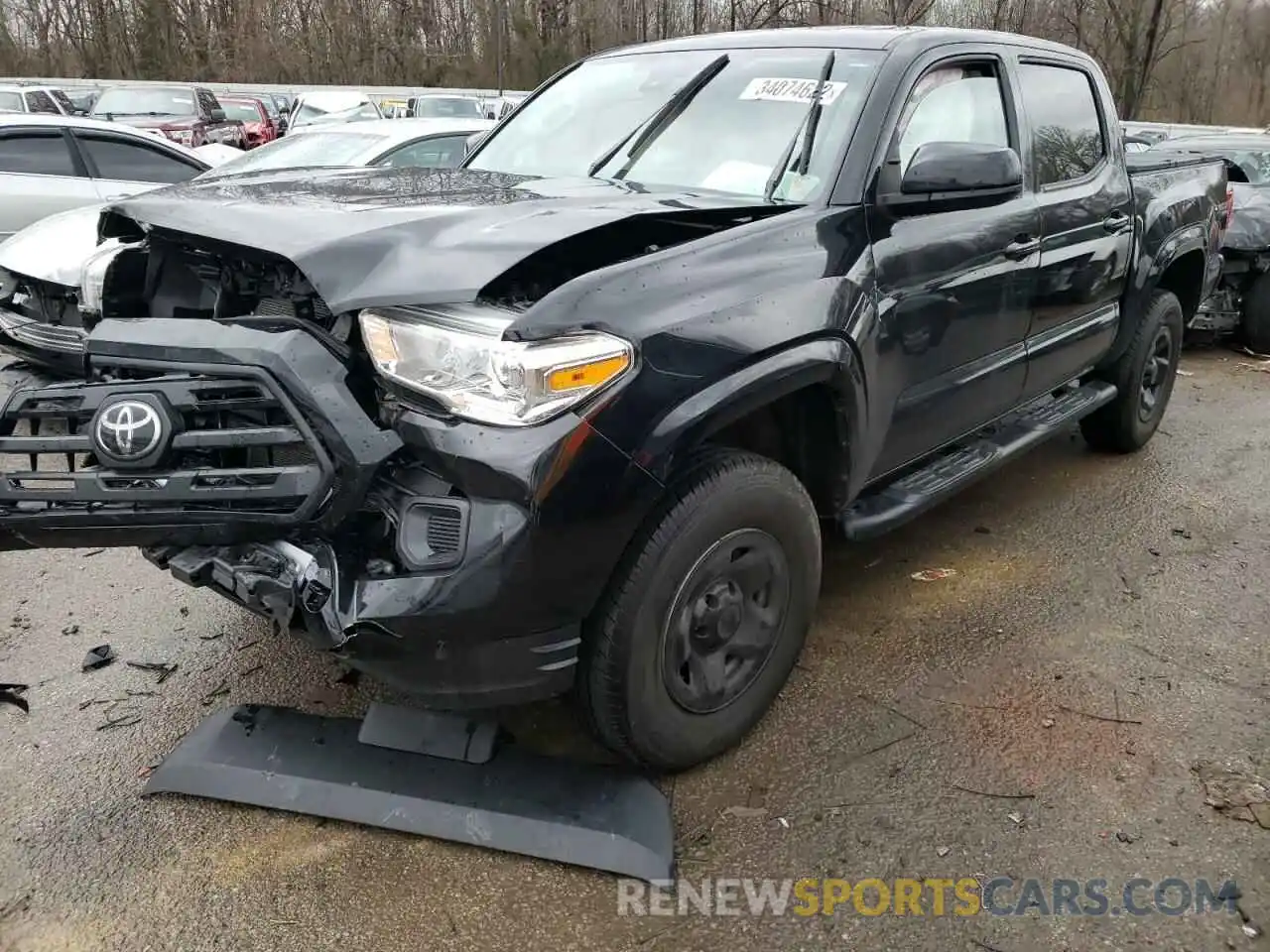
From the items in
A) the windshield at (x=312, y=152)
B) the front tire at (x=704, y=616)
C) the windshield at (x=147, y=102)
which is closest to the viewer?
the front tire at (x=704, y=616)

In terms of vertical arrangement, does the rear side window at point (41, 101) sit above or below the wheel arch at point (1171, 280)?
above

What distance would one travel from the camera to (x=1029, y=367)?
3.92 meters

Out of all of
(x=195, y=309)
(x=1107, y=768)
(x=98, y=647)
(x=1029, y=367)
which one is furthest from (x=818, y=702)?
(x=98, y=647)

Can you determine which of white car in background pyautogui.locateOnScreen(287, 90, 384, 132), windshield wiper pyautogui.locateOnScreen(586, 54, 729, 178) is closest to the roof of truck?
windshield wiper pyautogui.locateOnScreen(586, 54, 729, 178)

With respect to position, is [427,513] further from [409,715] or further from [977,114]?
[977,114]

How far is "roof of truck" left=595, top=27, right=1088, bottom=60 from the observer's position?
3.28m

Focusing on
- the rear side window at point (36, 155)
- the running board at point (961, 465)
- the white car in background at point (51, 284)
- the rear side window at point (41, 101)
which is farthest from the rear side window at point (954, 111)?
the rear side window at point (41, 101)

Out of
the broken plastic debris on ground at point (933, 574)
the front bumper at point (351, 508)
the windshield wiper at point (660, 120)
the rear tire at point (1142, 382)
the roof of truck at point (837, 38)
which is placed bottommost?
the broken plastic debris on ground at point (933, 574)

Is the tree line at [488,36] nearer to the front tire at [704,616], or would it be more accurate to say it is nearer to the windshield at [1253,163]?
the windshield at [1253,163]

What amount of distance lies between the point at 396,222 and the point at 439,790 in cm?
141

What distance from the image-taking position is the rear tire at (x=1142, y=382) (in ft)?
16.4

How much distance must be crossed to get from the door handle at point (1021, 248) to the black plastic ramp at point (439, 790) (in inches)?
89.0

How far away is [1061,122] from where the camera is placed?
4.13 m

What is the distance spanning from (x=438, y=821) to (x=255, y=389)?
1124 mm
